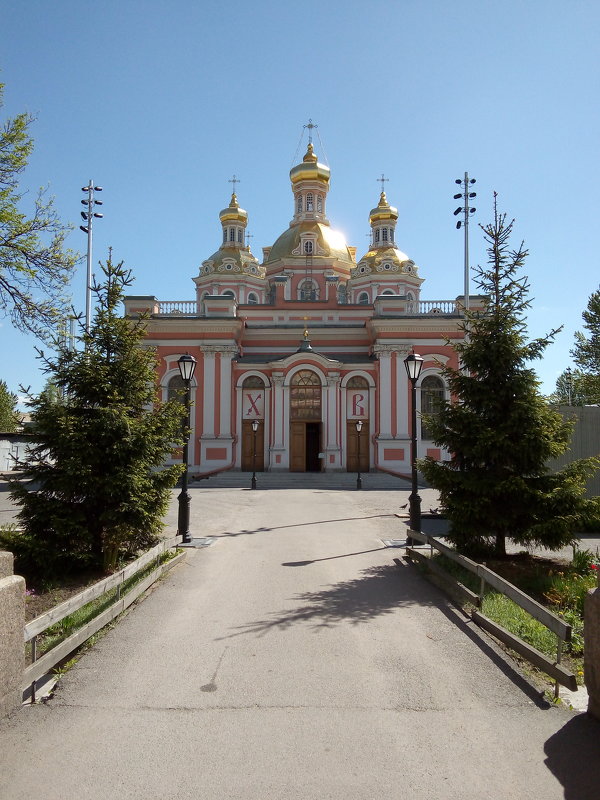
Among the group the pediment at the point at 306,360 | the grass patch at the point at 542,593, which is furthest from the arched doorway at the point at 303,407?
the grass patch at the point at 542,593

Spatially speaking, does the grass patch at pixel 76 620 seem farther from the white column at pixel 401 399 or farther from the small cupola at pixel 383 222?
the small cupola at pixel 383 222

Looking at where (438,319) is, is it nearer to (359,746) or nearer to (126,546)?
(126,546)

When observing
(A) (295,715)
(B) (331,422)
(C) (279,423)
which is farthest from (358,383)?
(A) (295,715)

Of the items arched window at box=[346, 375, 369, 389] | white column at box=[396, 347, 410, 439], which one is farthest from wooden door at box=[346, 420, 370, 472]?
arched window at box=[346, 375, 369, 389]

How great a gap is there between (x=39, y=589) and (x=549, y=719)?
21.6 feet

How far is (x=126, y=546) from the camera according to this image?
31.4 feet

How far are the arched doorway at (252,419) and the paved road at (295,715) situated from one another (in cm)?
2396

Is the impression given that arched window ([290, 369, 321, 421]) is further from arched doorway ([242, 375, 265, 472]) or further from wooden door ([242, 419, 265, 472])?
wooden door ([242, 419, 265, 472])

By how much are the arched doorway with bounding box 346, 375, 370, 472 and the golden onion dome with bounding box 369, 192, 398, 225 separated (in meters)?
21.1

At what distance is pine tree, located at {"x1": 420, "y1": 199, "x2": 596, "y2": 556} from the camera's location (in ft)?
28.8

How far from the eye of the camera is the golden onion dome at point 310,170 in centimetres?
4472

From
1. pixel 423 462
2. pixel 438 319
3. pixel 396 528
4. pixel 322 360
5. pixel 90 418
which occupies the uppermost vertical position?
pixel 438 319

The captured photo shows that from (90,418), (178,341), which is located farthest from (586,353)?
(90,418)

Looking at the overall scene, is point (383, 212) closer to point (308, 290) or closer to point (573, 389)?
point (308, 290)
